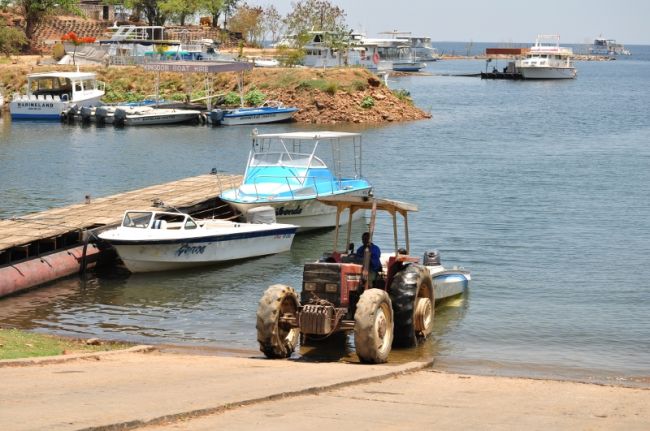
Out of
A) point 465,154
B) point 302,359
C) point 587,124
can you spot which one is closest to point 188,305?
point 302,359

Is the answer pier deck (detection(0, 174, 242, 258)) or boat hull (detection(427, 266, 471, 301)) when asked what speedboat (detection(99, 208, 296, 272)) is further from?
boat hull (detection(427, 266, 471, 301))

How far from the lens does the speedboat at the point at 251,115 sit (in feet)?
241

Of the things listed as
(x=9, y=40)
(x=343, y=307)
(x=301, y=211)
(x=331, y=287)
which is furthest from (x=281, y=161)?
(x=9, y=40)

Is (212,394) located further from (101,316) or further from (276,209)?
(276,209)

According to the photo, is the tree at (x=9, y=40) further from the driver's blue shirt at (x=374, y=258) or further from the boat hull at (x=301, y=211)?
the driver's blue shirt at (x=374, y=258)

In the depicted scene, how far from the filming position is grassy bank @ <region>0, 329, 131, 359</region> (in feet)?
59.4

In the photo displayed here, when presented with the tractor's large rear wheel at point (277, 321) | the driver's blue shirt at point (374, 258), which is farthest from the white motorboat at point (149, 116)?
the tractor's large rear wheel at point (277, 321)

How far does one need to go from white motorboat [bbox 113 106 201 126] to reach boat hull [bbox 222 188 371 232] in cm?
3856

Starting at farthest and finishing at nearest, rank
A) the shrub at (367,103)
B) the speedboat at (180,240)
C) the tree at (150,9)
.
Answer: the tree at (150,9) < the shrub at (367,103) < the speedboat at (180,240)

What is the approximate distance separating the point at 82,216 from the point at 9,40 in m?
70.4

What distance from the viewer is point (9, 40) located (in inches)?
3846

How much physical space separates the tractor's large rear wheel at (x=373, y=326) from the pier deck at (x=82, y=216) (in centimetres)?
1153

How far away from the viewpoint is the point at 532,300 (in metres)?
27.2

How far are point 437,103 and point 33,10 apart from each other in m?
40.0
